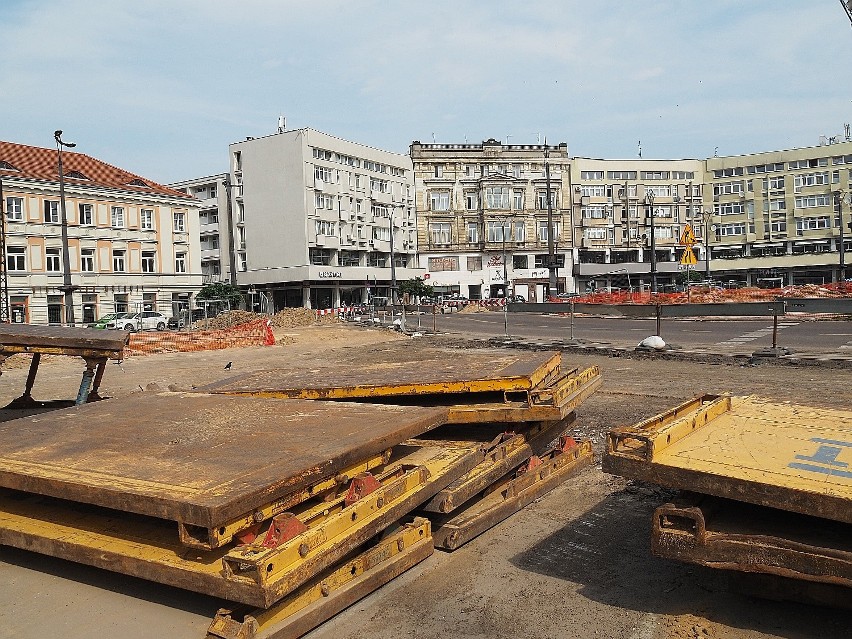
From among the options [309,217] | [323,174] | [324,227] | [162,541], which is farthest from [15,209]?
[162,541]

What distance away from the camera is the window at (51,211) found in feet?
146

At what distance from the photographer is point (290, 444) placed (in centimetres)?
447

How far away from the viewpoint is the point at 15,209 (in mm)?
42969

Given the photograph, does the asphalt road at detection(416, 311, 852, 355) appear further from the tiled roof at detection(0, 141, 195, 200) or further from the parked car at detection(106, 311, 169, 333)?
the tiled roof at detection(0, 141, 195, 200)

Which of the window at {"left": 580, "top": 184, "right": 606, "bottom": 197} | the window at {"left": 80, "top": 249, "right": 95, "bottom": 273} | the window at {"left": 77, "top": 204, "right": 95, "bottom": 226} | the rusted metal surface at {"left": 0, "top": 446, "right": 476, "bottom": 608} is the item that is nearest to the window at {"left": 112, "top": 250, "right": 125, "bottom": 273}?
the window at {"left": 80, "top": 249, "right": 95, "bottom": 273}

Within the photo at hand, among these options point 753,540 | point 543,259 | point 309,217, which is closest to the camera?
point 753,540

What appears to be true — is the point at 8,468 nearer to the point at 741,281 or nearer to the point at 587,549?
the point at 587,549

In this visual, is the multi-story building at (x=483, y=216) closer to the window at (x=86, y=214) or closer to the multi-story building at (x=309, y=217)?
the multi-story building at (x=309, y=217)

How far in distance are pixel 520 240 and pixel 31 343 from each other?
254 ft

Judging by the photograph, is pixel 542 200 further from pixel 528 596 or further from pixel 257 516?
pixel 257 516

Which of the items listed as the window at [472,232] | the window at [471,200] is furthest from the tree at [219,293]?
the window at [471,200]

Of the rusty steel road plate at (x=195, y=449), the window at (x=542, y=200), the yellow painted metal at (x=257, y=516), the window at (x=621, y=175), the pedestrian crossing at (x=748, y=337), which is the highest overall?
the window at (x=621, y=175)

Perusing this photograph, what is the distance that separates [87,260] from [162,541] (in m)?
48.2

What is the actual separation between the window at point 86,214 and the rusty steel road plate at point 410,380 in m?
44.2
